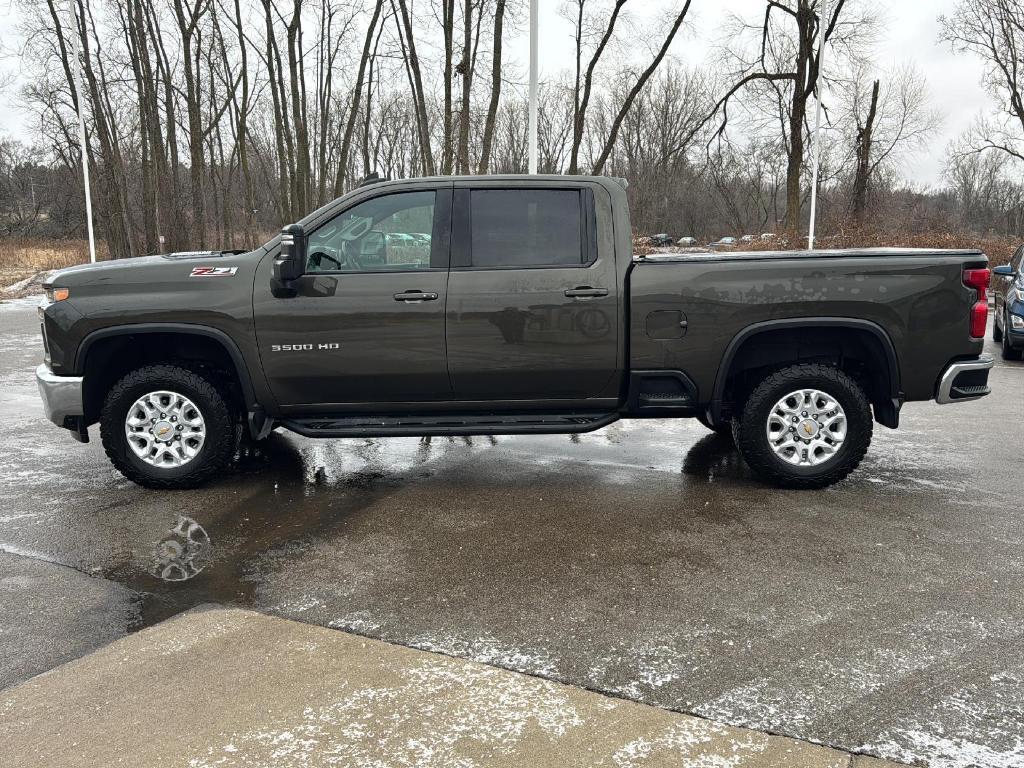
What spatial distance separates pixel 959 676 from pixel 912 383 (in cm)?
260

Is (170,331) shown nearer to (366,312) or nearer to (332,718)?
(366,312)

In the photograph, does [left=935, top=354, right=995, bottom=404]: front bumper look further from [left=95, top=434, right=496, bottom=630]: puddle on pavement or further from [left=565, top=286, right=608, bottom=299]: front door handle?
[left=95, top=434, right=496, bottom=630]: puddle on pavement

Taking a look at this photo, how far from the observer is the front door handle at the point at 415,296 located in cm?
522

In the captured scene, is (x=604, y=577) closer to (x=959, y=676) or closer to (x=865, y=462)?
(x=959, y=676)

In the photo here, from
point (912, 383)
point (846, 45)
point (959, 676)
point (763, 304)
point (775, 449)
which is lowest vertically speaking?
point (959, 676)

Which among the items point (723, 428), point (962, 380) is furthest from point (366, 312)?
point (962, 380)

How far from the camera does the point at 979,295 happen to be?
521 cm

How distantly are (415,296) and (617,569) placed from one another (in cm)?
215

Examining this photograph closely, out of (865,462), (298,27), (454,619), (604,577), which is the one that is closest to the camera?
(454,619)

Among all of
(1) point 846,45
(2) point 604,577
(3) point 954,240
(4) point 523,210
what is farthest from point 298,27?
(2) point 604,577

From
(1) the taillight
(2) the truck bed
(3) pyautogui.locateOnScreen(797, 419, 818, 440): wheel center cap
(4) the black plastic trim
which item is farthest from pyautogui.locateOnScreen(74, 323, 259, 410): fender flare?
(1) the taillight

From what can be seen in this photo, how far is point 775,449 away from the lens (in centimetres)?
543

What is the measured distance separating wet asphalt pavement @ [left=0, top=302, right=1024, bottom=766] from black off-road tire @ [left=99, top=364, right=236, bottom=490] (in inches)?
→ 6.1

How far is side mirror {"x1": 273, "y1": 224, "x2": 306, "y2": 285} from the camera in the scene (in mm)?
5062
